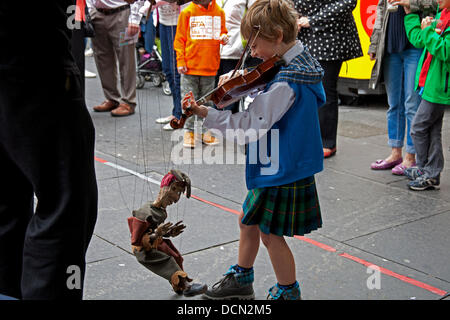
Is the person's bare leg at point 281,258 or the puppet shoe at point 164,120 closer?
the person's bare leg at point 281,258

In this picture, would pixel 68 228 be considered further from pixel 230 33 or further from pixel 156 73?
pixel 156 73

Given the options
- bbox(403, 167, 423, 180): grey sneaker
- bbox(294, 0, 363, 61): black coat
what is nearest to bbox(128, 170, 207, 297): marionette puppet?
bbox(403, 167, 423, 180): grey sneaker

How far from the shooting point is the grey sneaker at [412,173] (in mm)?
5568

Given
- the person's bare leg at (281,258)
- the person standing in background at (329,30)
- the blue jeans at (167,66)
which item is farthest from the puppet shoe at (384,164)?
the person's bare leg at (281,258)

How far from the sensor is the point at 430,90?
525cm

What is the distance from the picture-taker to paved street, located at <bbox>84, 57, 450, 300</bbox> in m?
3.64

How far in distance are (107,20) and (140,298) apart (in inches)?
205

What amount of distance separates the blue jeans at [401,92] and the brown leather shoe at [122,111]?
342 centimetres

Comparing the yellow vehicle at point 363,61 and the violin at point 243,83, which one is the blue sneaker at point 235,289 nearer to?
the violin at point 243,83

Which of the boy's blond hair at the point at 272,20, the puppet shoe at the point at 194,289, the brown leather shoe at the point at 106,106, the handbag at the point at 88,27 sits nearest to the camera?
the boy's blond hair at the point at 272,20

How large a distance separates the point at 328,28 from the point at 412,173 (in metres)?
1.61

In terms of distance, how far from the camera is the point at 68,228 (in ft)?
8.14

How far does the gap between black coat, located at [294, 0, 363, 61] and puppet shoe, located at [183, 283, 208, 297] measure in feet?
10.7
